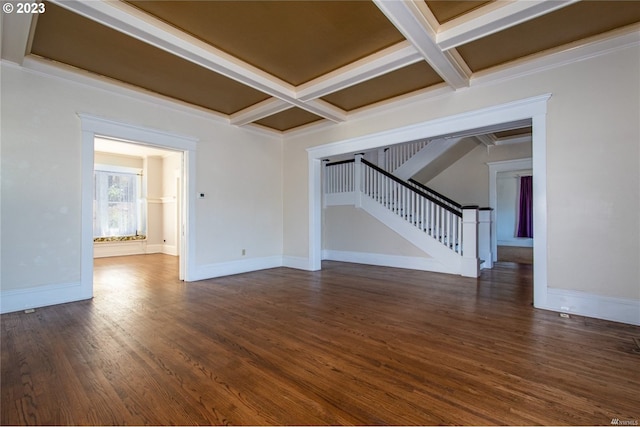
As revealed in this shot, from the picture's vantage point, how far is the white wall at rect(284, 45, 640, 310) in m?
2.96

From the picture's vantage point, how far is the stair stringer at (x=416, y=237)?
555 cm

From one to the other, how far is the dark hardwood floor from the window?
219 inches

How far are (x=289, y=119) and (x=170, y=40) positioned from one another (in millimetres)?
2748

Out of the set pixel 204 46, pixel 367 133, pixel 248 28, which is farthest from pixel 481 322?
pixel 204 46

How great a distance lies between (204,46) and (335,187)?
196 inches

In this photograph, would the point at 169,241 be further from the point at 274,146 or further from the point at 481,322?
the point at 481,322

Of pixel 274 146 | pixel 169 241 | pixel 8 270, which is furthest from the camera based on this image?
pixel 169 241

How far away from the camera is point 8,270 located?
10.8ft

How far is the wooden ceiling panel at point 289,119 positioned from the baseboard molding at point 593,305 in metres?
4.31

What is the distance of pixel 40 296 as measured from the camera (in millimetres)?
3506

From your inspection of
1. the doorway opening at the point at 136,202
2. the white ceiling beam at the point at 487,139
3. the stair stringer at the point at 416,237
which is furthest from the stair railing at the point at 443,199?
the doorway opening at the point at 136,202

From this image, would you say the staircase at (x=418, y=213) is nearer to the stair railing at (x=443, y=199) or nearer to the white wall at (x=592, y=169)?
the stair railing at (x=443, y=199)

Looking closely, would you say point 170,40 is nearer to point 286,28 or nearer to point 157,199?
point 286,28

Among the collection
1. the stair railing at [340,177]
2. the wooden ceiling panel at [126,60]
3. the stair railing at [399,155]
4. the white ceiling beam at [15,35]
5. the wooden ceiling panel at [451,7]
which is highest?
the wooden ceiling panel at [451,7]
